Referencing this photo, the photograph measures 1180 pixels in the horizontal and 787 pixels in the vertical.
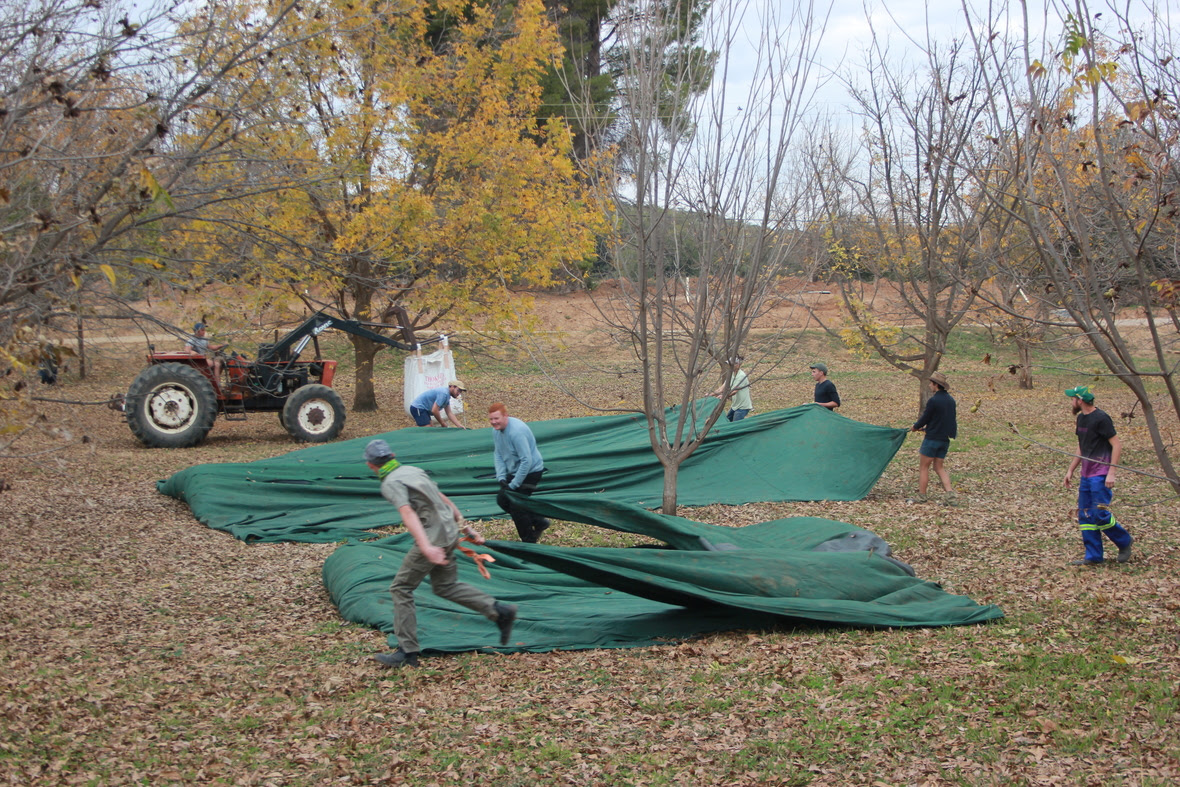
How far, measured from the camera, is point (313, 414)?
50.6 ft

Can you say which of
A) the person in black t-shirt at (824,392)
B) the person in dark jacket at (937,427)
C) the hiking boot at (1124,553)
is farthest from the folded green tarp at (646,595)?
the person in black t-shirt at (824,392)

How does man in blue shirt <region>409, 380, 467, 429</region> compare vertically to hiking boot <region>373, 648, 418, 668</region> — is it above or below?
above

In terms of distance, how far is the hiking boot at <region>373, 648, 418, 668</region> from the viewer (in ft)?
18.2

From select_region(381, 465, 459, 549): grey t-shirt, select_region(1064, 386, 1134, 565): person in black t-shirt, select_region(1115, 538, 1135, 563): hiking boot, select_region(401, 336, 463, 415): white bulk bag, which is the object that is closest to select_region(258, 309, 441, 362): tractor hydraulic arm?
select_region(401, 336, 463, 415): white bulk bag

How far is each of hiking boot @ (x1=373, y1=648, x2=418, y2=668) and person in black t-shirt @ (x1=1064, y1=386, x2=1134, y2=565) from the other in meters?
5.18

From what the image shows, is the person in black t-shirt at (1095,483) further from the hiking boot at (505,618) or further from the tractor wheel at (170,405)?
the tractor wheel at (170,405)

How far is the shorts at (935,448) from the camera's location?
10.4 m

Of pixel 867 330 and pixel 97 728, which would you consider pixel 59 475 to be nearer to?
pixel 97 728

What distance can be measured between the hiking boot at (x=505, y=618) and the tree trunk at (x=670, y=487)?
3375 mm

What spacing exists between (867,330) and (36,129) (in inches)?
455

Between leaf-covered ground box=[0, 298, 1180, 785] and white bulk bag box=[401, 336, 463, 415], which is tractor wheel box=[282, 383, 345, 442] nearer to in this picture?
white bulk bag box=[401, 336, 463, 415]

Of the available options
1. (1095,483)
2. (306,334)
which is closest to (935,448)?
(1095,483)

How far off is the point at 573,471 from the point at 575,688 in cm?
582

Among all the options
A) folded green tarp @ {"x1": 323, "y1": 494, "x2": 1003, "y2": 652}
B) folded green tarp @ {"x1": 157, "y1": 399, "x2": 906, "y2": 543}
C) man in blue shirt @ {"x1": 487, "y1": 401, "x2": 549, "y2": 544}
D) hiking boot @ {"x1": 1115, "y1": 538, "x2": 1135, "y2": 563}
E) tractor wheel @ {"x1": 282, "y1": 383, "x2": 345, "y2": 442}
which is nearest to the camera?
folded green tarp @ {"x1": 323, "y1": 494, "x2": 1003, "y2": 652}
